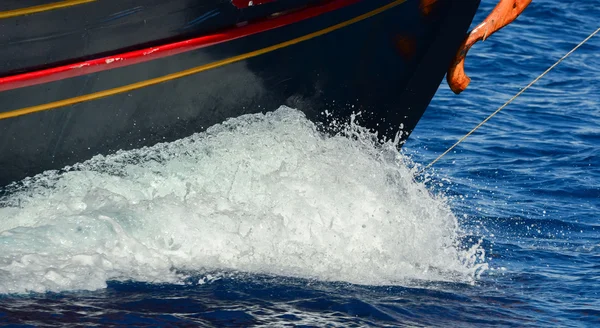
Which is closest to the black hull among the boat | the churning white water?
the boat

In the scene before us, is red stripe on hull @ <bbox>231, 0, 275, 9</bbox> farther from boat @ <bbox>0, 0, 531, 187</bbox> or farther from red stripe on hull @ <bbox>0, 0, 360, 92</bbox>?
red stripe on hull @ <bbox>0, 0, 360, 92</bbox>

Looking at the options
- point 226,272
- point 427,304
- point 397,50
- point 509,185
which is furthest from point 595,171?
point 226,272

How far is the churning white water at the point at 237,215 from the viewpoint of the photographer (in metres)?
4.68

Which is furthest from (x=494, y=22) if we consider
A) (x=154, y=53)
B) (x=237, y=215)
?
(x=154, y=53)

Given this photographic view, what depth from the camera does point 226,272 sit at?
15.6ft

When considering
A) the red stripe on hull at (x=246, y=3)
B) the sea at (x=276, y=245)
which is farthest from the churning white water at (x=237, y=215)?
the red stripe on hull at (x=246, y=3)

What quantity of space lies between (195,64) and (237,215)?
86cm

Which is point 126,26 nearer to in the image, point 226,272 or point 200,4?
point 200,4

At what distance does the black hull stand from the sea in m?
0.12

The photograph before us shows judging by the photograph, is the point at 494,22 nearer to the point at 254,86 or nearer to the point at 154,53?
the point at 254,86

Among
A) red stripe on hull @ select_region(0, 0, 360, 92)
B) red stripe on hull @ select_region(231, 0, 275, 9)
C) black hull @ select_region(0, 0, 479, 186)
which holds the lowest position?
black hull @ select_region(0, 0, 479, 186)

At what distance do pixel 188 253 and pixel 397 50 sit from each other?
1739 mm

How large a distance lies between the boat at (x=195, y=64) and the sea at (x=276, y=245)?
0.48 feet

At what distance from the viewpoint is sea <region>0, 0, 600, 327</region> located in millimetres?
4371
